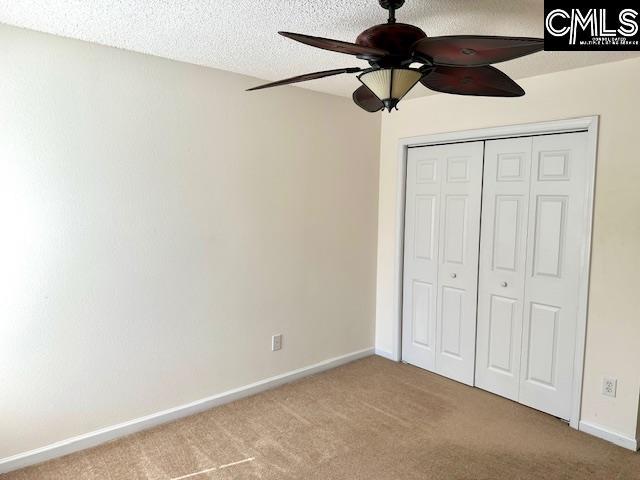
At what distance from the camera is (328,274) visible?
12.5 feet

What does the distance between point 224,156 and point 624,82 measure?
255cm

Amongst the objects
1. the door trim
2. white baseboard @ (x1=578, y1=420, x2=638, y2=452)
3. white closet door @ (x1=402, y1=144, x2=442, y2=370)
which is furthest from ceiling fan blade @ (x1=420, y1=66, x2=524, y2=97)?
white baseboard @ (x1=578, y1=420, x2=638, y2=452)

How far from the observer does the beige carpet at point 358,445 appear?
2430 millimetres

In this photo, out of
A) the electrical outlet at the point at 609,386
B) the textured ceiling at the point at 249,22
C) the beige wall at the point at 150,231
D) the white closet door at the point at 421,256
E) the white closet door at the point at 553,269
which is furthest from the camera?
the white closet door at the point at 421,256

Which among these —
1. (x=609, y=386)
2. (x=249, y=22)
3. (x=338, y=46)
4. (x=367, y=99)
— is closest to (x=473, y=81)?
(x=367, y=99)

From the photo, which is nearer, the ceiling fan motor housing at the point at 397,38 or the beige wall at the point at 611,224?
the ceiling fan motor housing at the point at 397,38

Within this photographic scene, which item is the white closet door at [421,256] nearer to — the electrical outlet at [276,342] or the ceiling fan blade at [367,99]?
the electrical outlet at [276,342]

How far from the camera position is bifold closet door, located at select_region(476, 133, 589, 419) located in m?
2.98

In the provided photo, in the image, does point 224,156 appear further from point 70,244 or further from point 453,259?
point 453,259

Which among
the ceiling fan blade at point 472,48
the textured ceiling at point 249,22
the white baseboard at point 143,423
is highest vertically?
the textured ceiling at point 249,22

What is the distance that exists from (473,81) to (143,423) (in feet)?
8.94

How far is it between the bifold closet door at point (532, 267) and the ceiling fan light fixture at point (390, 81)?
1840mm

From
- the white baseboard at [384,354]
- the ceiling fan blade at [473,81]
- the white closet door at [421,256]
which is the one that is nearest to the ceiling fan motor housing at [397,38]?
the ceiling fan blade at [473,81]

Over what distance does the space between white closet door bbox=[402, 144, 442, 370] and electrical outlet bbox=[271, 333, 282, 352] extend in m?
1.21
